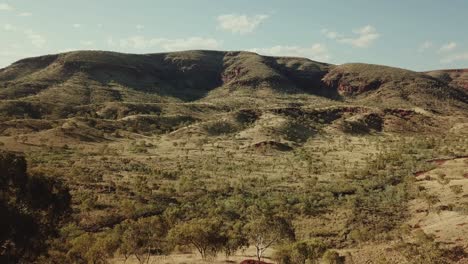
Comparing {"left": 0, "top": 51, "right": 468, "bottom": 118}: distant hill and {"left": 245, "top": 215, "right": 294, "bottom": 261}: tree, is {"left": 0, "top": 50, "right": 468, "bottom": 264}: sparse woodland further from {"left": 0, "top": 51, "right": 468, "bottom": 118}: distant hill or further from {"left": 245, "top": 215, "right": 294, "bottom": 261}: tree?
{"left": 0, "top": 51, "right": 468, "bottom": 118}: distant hill

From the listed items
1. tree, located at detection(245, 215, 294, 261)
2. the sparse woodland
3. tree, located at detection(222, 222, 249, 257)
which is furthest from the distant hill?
tree, located at detection(245, 215, 294, 261)

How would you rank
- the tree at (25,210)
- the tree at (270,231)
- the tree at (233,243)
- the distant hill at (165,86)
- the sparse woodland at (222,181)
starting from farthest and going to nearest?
the distant hill at (165,86)
the tree at (270,231)
the tree at (233,243)
the sparse woodland at (222,181)
the tree at (25,210)

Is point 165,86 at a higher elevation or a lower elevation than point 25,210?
higher

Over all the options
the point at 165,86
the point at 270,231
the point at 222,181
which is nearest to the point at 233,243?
the point at 270,231

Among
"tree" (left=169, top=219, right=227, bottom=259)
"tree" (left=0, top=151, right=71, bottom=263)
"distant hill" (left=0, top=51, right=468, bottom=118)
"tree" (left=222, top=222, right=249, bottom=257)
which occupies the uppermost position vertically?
"distant hill" (left=0, top=51, right=468, bottom=118)

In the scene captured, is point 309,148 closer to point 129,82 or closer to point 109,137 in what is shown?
point 109,137

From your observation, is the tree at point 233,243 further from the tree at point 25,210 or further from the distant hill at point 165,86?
the distant hill at point 165,86

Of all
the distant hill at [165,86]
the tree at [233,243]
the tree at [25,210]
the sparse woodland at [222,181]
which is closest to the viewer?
the tree at [25,210]

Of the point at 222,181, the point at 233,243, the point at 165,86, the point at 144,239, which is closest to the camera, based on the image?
the point at 233,243

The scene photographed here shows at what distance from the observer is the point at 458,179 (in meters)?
55.3

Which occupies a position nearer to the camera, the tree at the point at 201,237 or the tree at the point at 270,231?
the tree at the point at 201,237

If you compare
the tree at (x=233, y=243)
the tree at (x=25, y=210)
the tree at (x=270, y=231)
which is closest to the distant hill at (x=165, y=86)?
the tree at (x=233, y=243)

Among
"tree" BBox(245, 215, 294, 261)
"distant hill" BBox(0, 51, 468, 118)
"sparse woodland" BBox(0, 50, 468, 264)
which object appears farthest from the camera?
"distant hill" BBox(0, 51, 468, 118)

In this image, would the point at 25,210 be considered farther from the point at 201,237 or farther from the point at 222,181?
the point at 222,181
